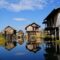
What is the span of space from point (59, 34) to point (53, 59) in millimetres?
35009

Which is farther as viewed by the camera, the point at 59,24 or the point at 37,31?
the point at 37,31

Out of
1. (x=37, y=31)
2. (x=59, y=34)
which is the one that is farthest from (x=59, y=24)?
(x=37, y=31)

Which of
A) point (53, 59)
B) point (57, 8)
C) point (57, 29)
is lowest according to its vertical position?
point (53, 59)

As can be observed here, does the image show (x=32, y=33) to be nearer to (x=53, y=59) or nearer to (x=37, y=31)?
(x=37, y=31)

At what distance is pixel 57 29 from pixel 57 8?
590 centimetres

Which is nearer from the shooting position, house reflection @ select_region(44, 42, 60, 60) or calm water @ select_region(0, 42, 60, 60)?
house reflection @ select_region(44, 42, 60, 60)

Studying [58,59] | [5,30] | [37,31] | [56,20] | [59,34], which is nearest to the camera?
[58,59]

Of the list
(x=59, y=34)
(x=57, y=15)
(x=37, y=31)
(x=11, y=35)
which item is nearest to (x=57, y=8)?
(x=57, y=15)

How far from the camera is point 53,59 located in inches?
593

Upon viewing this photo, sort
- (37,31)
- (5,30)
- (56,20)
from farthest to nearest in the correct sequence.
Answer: (5,30) < (37,31) < (56,20)

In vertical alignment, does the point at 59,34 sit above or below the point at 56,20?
below

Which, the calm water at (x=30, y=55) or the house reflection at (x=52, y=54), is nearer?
the house reflection at (x=52, y=54)

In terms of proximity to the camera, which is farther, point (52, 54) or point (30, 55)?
point (30, 55)

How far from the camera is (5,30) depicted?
109 metres
